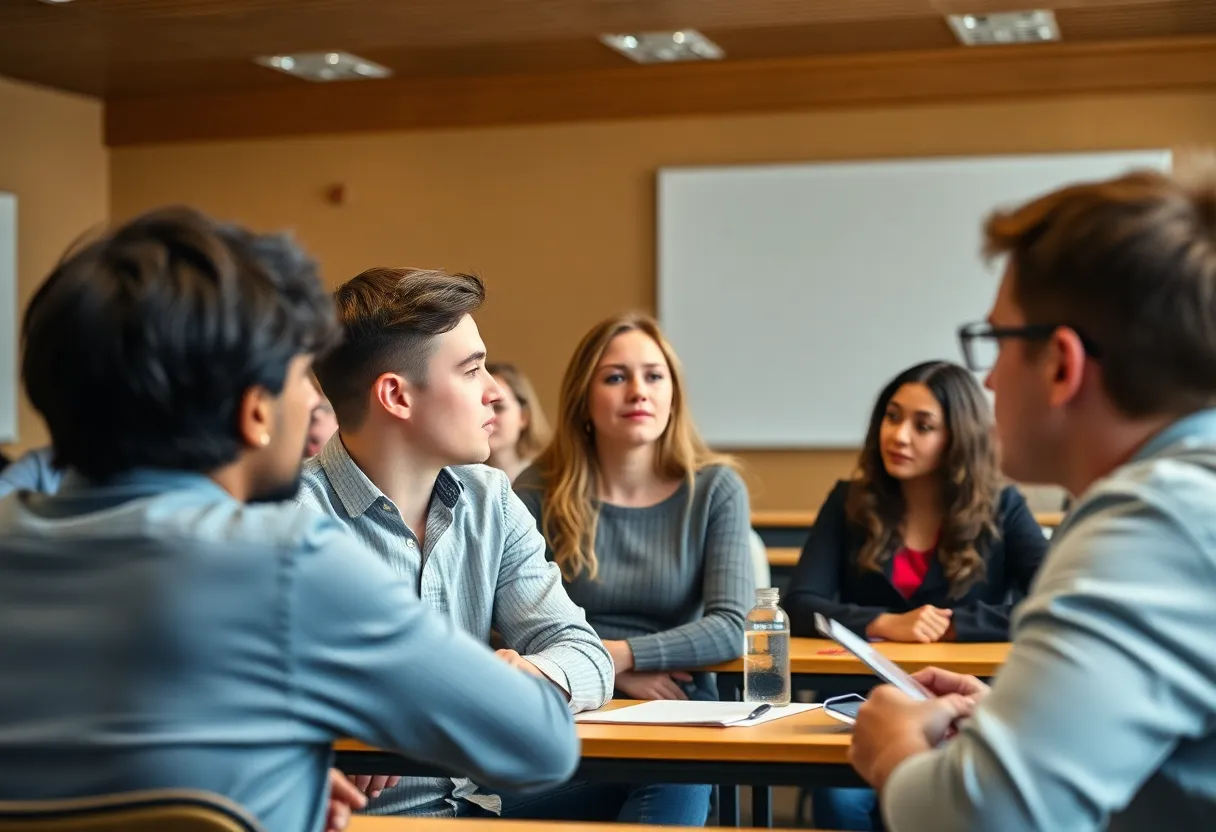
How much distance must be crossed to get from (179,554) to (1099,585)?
0.76 m

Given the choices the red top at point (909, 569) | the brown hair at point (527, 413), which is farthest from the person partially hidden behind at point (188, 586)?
the brown hair at point (527, 413)

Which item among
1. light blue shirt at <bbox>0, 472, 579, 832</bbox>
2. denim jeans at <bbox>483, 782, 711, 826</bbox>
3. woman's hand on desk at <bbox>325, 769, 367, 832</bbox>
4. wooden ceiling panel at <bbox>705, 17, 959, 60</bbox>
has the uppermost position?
wooden ceiling panel at <bbox>705, 17, 959, 60</bbox>

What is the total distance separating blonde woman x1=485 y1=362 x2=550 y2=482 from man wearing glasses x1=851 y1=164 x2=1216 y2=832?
3523mm

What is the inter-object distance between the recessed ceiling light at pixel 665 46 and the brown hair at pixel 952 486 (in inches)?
127

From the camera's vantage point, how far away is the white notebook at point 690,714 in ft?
7.25

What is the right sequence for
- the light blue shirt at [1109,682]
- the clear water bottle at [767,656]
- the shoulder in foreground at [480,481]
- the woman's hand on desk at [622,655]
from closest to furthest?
the light blue shirt at [1109,682] → the shoulder in foreground at [480,481] → the clear water bottle at [767,656] → the woman's hand on desk at [622,655]

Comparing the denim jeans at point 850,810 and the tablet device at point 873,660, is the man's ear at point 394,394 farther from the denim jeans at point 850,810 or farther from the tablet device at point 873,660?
the denim jeans at point 850,810

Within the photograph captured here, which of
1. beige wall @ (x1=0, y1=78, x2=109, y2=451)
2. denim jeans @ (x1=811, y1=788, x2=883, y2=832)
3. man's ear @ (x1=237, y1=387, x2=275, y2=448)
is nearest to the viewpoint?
man's ear @ (x1=237, y1=387, x2=275, y2=448)

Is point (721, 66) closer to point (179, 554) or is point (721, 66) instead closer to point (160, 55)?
point (160, 55)

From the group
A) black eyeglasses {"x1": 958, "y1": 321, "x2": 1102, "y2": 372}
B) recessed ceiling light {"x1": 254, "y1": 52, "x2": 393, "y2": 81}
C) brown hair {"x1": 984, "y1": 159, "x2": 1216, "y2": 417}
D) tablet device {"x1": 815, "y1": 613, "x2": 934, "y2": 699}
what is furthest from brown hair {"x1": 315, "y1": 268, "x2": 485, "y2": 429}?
recessed ceiling light {"x1": 254, "y1": 52, "x2": 393, "y2": 81}

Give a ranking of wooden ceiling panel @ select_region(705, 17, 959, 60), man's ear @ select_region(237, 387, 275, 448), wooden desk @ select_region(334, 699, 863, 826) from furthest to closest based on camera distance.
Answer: wooden ceiling panel @ select_region(705, 17, 959, 60)
wooden desk @ select_region(334, 699, 863, 826)
man's ear @ select_region(237, 387, 275, 448)

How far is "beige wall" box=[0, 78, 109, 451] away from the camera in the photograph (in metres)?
7.71

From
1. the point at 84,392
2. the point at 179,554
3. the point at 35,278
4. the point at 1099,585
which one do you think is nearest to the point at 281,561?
the point at 179,554

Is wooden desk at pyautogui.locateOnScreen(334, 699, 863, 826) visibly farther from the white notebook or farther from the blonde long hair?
the blonde long hair
